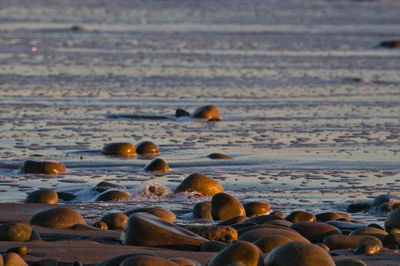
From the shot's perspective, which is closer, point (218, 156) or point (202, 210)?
point (202, 210)

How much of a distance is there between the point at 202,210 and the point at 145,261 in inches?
94.2

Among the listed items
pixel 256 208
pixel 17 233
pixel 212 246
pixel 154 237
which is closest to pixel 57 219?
pixel 17 233

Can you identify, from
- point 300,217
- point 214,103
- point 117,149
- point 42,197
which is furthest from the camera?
point 214,103

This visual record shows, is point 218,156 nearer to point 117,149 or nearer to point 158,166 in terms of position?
point 158,166

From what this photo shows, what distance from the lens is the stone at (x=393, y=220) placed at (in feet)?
20.9

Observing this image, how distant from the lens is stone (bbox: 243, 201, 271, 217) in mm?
6910

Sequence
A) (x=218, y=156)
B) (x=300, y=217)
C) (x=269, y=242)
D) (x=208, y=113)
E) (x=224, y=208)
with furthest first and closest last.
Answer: (x=208, y=113), (x=218, y=156), (x=224, y=208), (x=300, y=217), (x=269, y=242)

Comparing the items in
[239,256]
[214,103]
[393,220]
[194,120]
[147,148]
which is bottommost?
[393,220]

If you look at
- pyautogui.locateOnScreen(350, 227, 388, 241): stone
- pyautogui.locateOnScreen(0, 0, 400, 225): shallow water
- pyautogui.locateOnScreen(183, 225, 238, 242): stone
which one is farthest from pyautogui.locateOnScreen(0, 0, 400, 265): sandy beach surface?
pyautogui.locateOnScreen(183, 225, 238, 242): stone

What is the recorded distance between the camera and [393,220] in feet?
21.0

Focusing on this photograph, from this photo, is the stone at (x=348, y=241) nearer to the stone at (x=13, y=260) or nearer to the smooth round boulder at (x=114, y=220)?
the smooth round boulder at (x=114, y=220)

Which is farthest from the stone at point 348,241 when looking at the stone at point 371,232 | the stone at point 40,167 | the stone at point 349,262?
the stone at point 40,167

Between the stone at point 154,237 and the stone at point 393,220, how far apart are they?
168 centimetres

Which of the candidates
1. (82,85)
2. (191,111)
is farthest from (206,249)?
(82,85)
